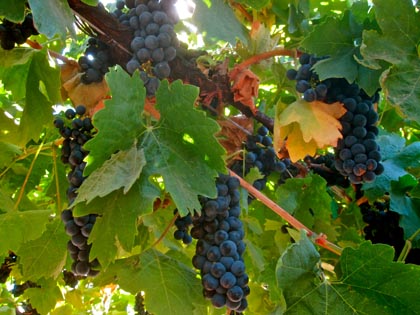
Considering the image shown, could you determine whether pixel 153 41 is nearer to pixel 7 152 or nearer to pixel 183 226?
pixel 183 226

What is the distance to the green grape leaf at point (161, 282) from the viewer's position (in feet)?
6.39

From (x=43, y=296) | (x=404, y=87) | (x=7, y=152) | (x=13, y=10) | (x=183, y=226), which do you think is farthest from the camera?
(x=43, y=296)

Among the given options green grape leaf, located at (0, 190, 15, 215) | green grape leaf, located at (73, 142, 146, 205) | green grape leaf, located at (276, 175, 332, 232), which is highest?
green grape leaf, located at (73, 142, 146, 205)

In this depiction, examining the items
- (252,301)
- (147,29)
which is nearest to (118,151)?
(147,29)

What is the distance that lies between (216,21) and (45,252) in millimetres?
1070

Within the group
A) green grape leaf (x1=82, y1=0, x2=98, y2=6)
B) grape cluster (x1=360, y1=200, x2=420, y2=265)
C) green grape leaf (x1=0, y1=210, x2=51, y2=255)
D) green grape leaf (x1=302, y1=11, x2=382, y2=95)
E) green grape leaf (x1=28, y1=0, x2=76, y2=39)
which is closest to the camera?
green grape leaf (x1=28, y1=0, x2=76, y2=39)

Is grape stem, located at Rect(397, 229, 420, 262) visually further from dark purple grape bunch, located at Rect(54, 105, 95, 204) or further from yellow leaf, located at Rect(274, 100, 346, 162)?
dark purple grape bunch, located at Rect(54, 105, 95, 204)

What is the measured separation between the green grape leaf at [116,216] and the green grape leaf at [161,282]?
13.3 inches

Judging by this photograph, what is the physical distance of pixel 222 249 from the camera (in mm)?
1771

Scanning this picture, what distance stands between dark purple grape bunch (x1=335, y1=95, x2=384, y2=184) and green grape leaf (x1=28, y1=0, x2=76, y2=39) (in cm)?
97

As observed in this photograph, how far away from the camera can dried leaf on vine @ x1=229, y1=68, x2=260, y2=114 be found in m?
2.21

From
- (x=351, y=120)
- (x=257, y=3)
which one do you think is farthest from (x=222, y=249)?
(x=257, y=3)

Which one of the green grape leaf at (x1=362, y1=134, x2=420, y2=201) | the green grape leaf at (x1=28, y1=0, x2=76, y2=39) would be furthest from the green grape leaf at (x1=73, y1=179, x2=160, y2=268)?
the green grape leaf at (x1=362, y1=134, x2=420, y2=201)

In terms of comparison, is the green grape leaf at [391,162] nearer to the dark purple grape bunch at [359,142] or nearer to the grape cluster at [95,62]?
the dark purple grape bunch at [359,142]
